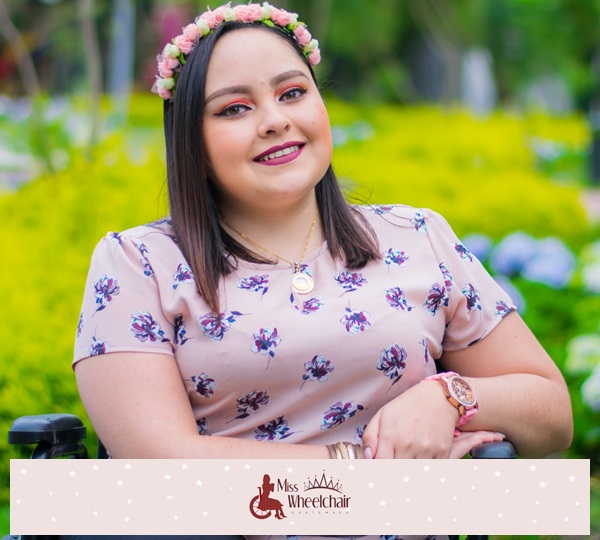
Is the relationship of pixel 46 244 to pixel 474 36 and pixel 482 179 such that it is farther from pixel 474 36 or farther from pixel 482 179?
pixel 474 36

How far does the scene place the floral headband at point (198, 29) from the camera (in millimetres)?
2059

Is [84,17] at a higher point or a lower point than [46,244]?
higher

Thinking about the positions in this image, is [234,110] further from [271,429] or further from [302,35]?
[271,429]

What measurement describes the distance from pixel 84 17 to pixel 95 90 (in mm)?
483

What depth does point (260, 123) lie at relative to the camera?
6.55 feet

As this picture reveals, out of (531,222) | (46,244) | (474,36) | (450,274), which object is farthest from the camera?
(474,36)

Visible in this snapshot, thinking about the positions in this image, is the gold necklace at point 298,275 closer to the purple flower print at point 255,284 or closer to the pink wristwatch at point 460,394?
the purple flower print at point 255,284

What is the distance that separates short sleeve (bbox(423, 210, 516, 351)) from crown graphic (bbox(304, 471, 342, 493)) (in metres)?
0.52

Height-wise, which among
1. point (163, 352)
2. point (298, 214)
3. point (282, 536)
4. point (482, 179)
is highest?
point (298, 214)

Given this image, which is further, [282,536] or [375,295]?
[375,295]

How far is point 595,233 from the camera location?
19.6ft

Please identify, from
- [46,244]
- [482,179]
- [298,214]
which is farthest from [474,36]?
[298,214]

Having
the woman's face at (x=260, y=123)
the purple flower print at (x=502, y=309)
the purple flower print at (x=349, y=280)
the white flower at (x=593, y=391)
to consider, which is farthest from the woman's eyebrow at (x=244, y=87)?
the white flower at (x=593, y=391)

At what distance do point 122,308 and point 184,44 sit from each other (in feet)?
1.89
